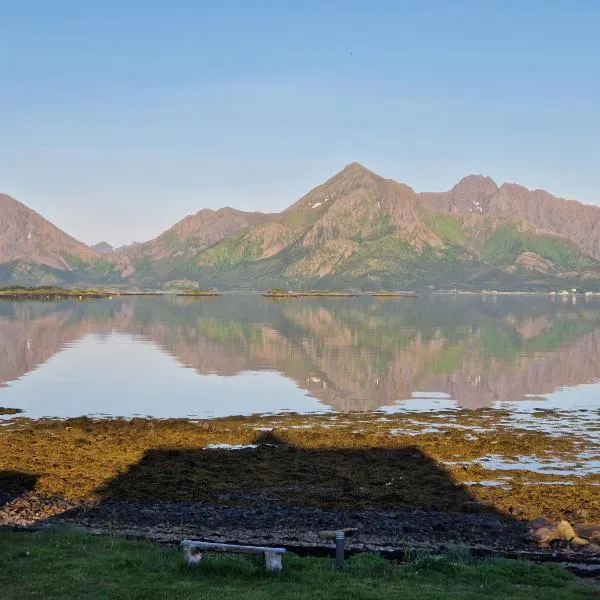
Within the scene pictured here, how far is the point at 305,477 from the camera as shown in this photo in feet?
116

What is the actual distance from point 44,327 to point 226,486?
115 metres

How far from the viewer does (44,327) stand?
14150 centimetres

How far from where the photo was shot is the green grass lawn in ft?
59.9

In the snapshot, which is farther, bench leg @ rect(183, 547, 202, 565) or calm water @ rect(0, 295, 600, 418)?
calm water @ rect(0, 295, 600, 418)

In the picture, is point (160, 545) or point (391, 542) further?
point (391, 542)

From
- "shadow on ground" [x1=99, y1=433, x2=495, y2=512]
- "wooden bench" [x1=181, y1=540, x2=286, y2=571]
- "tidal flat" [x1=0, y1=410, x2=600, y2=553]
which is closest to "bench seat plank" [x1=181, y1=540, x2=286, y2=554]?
"wooden bench" [x1=181, y1=540, x2=286, y2=571]

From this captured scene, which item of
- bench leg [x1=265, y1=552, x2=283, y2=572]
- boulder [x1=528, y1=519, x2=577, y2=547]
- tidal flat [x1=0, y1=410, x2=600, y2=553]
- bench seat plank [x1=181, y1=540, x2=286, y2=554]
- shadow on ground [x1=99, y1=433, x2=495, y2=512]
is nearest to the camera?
bench seat plank [x1=181, y1=540, x2=286, y2=554]

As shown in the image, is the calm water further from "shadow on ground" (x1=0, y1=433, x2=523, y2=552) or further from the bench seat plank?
the bench seat plank

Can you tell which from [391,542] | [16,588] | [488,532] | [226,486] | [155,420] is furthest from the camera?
[155,420]

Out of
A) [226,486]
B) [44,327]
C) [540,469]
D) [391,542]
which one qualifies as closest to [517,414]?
[540,469]

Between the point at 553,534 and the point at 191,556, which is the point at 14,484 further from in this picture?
the point at 553,534

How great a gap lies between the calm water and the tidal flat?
754 cm

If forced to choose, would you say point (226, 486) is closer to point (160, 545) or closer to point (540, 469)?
point (160, 545)

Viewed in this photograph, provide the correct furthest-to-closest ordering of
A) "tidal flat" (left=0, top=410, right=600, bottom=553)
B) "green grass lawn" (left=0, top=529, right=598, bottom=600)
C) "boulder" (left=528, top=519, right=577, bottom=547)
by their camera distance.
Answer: "tidal flat" (left=0, top=410, right=600, bottom=553) < "boulder" (left=528, top=519, right=577, bottom=547) < "green grass lawn" (left=0, top=529, right=598, bottom=600)
